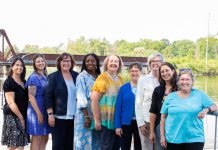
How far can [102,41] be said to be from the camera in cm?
6675

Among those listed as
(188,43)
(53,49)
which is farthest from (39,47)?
(188,43)

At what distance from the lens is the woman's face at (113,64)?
3761mm

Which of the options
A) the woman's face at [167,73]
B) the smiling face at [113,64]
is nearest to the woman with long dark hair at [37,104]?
the smiling face at [113,64]

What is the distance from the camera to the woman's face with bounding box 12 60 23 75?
4.07 m

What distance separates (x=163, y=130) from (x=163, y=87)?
40 cm

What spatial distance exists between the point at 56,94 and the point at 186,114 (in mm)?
1569

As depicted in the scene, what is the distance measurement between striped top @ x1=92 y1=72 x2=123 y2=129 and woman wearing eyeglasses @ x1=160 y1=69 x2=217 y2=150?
818 mm

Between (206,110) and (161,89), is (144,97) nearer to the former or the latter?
(161,89)

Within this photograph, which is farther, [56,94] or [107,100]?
[56,94]

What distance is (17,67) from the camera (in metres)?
4.07

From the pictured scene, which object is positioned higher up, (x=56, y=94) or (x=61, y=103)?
(x=56, y=94)

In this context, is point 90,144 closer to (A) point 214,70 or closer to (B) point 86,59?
(B) point 86,59

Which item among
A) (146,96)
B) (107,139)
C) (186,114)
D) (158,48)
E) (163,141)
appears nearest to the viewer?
(186,114)

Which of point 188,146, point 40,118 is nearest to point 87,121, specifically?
point 40,118
